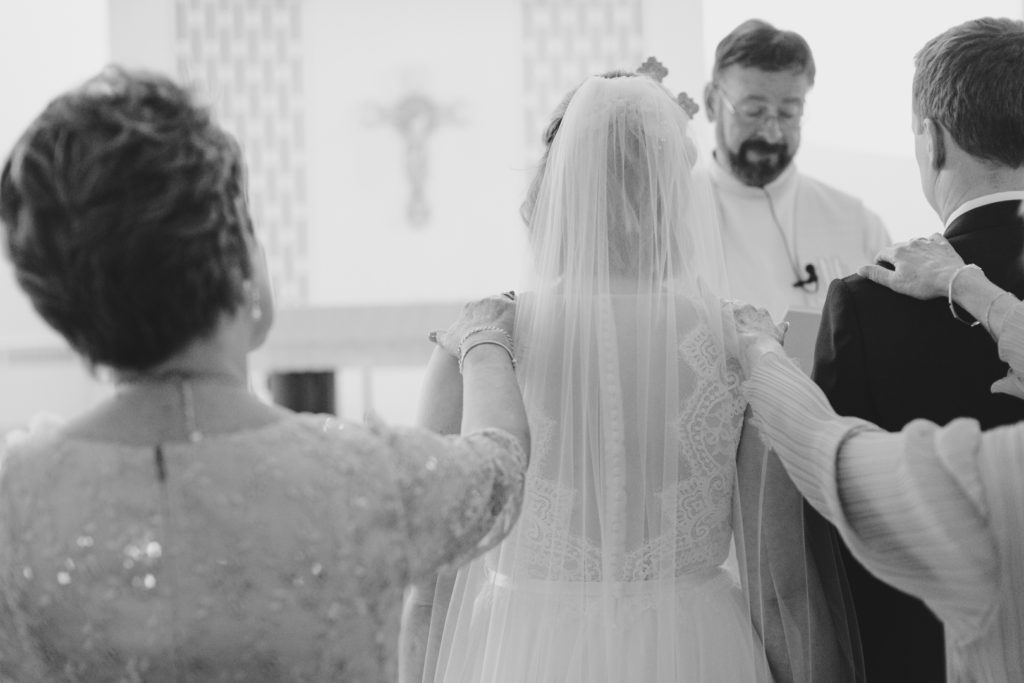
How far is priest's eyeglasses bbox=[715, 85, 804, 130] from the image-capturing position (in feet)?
12.4

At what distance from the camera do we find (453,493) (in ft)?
4.47

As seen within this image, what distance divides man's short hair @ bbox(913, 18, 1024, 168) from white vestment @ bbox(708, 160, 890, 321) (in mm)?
2005

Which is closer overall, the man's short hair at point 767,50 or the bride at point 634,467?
the bride at point 634,467

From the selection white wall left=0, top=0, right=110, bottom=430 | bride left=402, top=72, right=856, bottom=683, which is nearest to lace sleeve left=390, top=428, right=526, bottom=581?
bride left=402, top=72, right=856, bottom=683

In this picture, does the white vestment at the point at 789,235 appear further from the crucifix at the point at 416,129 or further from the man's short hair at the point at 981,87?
the crucifix at the point at 416,129

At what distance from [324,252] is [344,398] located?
946 mm

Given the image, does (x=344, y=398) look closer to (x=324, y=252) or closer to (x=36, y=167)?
(x=324, y=252)

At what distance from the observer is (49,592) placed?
1226 millimetres

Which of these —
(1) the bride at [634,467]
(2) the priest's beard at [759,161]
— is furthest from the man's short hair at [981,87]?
(2) the priest's beard at [759,161]

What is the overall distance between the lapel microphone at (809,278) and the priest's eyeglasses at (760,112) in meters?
0.47

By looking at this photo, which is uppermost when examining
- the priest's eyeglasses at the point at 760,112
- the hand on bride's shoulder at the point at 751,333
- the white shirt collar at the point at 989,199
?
the priest's eyeglasses at the point at 760,112

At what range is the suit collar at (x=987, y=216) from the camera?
1.94 metres

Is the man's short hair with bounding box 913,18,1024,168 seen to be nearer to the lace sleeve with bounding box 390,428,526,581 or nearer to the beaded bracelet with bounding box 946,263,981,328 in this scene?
the beaded bracelet with bounding box 946,263,981,328

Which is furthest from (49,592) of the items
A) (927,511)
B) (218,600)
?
(927,511)
